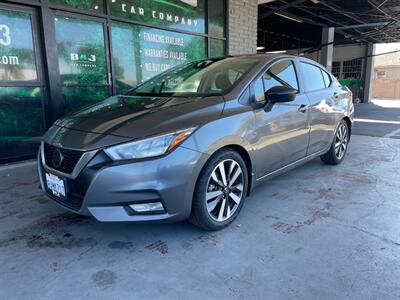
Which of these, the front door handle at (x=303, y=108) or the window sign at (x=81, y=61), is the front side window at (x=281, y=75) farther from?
the window sign at (x=81, y=61)

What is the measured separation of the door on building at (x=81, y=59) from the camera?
516 cm

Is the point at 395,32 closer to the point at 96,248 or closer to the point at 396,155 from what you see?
the point at 396,155

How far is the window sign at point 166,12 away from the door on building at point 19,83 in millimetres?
1568

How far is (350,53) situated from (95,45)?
72.3ft

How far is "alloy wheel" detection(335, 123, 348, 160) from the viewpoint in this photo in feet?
15.7

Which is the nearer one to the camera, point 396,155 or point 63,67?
point 63,67

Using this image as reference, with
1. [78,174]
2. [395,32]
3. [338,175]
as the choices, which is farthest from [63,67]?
[395,32]

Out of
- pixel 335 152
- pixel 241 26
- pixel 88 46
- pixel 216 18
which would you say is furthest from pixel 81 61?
pixel 241 26

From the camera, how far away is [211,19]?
7.71 meters

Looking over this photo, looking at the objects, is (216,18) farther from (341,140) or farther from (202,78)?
(202,78)

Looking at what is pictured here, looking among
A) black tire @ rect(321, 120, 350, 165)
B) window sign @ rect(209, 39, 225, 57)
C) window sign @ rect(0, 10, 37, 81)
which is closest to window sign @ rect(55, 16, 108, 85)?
window sign @ rect(0, 10, 37, 81)

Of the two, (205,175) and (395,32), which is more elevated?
(395,32)

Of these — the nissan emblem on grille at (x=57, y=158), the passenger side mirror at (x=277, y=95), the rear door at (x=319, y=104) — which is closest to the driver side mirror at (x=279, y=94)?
the passenger side mirror at (x=277, y=95)

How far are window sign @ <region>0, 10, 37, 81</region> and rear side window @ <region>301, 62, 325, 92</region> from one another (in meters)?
3.87
